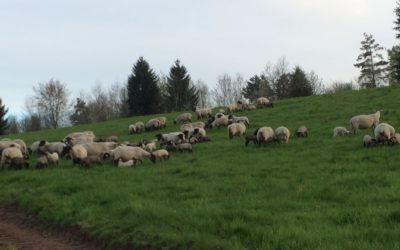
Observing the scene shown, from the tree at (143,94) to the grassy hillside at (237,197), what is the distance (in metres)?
52.0

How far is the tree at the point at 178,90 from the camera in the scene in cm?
8425

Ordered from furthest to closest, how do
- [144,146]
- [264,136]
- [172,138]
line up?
[172,138] → [144,146] → [264,136]

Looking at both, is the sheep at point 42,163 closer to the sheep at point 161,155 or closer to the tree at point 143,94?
the sheep at point 161,155

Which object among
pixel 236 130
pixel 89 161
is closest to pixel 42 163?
pixel 89 161

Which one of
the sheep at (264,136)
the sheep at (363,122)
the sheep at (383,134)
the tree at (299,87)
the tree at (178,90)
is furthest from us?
the tree at (178,90)

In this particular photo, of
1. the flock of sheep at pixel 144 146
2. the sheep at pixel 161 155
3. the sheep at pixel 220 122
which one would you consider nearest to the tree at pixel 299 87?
the sheep at pixel 220 122

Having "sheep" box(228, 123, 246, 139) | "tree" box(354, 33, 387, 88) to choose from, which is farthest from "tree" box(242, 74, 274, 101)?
"sheep" box(228, 123, 246, 139)

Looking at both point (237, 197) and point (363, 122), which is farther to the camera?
point (363, 122)

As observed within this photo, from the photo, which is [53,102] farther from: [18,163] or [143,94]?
[18,163]

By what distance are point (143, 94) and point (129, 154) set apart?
54.5 metres

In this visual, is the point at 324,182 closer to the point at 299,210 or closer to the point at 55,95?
the point at 299,210

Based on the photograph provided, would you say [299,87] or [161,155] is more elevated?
[299,87]

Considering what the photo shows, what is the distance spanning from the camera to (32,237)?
44.7 ft

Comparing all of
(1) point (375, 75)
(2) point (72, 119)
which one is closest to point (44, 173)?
(1) point (375, 75)
